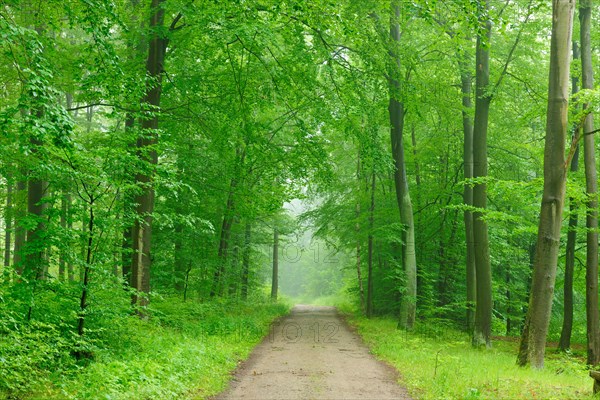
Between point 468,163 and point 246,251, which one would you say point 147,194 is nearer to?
point 468,163

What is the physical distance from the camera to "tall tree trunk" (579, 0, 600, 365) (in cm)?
1254

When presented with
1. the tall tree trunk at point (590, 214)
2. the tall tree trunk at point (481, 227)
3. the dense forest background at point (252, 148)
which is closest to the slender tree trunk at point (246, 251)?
the dense forest background at point (252, 148)

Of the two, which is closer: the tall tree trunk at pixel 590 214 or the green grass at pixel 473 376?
the green grass at pixel 473 376

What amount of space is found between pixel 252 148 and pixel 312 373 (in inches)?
267

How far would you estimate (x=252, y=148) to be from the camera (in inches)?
531

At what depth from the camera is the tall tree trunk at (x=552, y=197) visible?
9367 millimetres

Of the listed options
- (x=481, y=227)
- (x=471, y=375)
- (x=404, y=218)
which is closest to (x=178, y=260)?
(x=404, y=218)

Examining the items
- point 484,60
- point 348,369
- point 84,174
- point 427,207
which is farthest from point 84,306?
point 427,207

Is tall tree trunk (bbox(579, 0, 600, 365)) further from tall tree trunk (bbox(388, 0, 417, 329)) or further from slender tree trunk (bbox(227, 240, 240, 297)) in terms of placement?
slender tree trunk (bbox(227, 240, 240, 297))

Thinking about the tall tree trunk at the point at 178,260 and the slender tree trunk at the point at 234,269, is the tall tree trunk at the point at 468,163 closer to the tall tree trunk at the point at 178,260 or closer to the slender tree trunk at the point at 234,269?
the slender tree trunk at the point at 234,269

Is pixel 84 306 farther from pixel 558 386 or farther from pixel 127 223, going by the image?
pixel 558 386

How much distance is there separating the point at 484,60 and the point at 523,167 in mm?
7241

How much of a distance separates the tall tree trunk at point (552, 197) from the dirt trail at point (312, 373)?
9.70 ft

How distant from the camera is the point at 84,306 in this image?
287 inches
